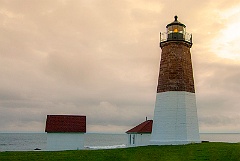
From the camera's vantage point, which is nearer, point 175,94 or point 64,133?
point 175,94

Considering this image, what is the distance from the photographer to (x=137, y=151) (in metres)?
26.9

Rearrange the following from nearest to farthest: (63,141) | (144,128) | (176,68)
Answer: (176,68) → (144,128) → (63,141)

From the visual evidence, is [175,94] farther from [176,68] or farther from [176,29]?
[176,29]

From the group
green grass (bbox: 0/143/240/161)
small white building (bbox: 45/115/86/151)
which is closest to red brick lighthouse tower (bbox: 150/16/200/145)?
green grass (bbox: 0/143/240/161)

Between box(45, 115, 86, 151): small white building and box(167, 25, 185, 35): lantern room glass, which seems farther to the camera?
box(45, 115, 86, 151): small white building

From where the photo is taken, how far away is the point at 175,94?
2942 centimetres

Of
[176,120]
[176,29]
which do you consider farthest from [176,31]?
[176,120]

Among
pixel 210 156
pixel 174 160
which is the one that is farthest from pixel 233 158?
pixel 174 160

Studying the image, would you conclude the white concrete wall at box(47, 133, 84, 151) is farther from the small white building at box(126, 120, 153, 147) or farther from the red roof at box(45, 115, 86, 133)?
the small white building at box(126, 120, 153, 147)

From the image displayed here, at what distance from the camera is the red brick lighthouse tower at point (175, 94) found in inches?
1136

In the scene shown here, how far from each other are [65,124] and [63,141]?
2232mm

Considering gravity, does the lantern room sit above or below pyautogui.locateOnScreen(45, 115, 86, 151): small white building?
above

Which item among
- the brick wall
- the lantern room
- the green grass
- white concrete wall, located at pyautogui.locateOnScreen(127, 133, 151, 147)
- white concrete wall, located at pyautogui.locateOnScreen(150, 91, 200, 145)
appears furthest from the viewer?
white concrete wall, located at pyautogui.locateOnScreen(127, 133, 151, 147)

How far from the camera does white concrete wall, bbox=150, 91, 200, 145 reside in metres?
28.7
